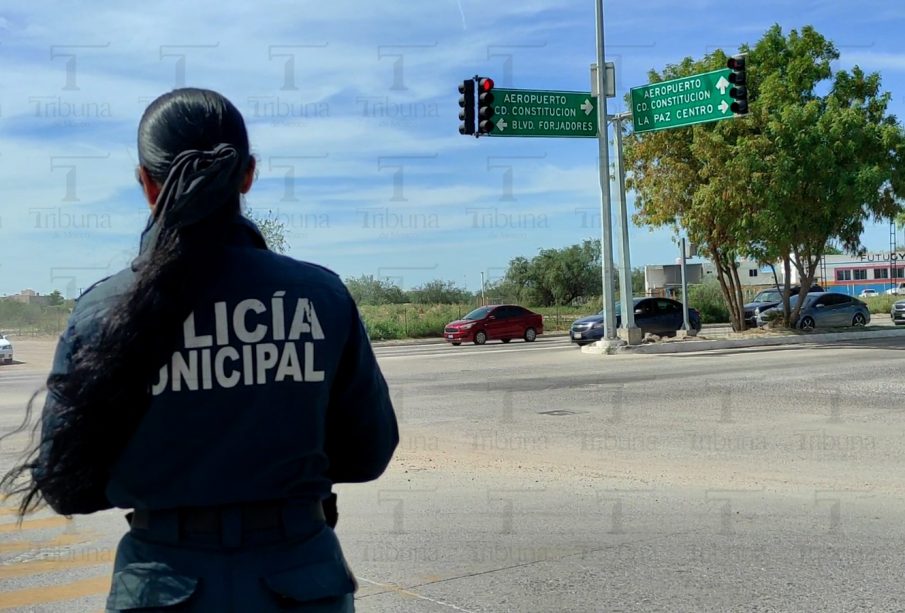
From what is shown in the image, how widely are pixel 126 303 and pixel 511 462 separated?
8.10 metres

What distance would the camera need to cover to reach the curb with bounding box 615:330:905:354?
2616cm

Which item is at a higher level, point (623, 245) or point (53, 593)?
point (623, 245)

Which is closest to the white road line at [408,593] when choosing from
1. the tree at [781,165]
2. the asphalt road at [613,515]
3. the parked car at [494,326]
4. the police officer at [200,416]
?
the asphalt road at [613,515]

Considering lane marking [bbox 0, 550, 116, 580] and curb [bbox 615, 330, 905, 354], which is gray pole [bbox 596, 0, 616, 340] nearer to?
curb [bbox 615, 330, 905, 354]

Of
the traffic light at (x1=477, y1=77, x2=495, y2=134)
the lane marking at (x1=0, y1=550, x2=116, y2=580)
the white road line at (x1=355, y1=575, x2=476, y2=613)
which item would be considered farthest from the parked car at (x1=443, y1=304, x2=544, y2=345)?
the white road line at (x1=355, y1=575, x2=476, y2=613)

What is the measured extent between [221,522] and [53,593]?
4057 millimetres

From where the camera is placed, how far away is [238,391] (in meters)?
2.02

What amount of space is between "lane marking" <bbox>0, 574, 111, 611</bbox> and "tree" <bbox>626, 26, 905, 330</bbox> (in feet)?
80.4

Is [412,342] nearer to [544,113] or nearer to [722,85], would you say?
[544,113]

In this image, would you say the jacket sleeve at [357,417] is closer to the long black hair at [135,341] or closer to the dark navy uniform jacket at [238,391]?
the dark navy uniform jacket at [238,391]

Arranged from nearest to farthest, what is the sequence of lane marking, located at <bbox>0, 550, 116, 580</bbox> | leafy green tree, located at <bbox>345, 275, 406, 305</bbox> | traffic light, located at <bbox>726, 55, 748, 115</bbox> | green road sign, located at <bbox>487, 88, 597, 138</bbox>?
lane marking, located at <bbox>0, 550, 116, 580</bbox> < traffic light, located at <bbox>726, 55, 748, 115</bbox> < green road sign, located at <bbox>487, 88, 597, 138</bbox> < leafy green tree, located at <bbox>345, 275, 406, 305</bbox>

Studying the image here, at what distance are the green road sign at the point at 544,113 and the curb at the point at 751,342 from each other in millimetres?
6016

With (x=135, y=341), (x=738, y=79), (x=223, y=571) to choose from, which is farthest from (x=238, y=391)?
(x=738, y=79)

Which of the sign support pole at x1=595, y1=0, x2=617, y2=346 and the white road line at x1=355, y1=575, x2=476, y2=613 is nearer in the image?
the white road line at x1=355, y1=575, x2=476, y2=613
